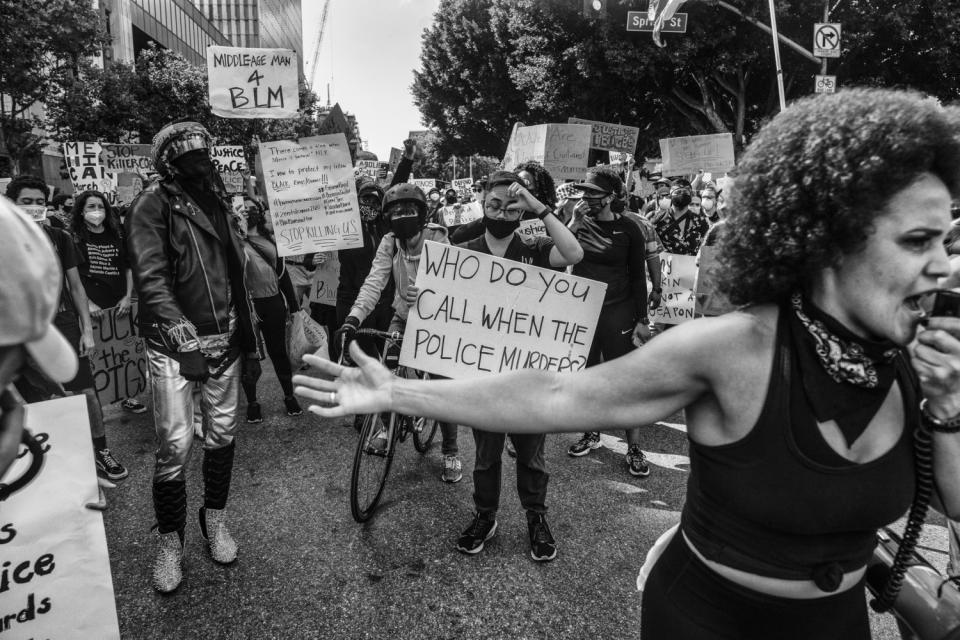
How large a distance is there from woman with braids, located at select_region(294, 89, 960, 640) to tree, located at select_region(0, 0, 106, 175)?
19544 mm

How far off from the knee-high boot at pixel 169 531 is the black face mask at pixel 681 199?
608cm

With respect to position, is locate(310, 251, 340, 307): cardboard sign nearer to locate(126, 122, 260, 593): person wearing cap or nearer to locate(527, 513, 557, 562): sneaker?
locate(126, 122, 260, 593): person wearing cap

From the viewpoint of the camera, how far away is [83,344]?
4074 millimetres

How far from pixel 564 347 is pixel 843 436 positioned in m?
1.91

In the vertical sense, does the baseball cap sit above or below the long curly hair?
below

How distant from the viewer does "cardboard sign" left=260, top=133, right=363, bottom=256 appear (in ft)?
17.3

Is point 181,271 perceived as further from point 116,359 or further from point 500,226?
point 116,359

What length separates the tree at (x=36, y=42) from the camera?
49.9 feet

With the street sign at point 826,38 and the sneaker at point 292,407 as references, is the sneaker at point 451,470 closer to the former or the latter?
the sneaker at point 292,407

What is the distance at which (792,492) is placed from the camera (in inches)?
45.6

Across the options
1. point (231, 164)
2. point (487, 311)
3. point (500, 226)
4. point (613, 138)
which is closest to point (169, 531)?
point (487, 311)

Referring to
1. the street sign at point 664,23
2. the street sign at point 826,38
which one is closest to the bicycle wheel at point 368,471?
the street sign at point 664,23

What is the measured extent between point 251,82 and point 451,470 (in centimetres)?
426

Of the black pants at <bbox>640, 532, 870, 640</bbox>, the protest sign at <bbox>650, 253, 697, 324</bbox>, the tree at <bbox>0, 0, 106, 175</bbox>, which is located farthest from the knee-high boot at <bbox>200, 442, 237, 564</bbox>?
the tree at <bbox>0, 0, 106, 175</bbox>
